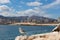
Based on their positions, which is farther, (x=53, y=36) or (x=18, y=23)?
(x=18, y=23)

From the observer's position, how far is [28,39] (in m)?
8.08

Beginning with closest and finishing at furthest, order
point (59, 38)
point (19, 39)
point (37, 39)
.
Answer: point (59, 38), point (37, 39), point (19, 39)

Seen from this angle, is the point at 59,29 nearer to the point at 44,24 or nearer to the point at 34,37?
the point at 34,37

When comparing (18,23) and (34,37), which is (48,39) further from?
(18,23)

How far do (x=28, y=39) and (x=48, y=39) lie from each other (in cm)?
84

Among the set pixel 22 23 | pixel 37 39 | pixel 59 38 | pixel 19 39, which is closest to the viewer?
pixel 59 38

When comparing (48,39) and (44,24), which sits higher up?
(48,39)

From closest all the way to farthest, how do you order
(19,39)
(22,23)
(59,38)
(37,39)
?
1. (59,38)
2. (37,39)
3. (19,39)
4. (22,23)

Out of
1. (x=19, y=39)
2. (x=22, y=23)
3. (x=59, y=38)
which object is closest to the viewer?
(x=59, y=38)

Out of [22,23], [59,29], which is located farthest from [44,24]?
[59,29]

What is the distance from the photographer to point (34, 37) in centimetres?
806

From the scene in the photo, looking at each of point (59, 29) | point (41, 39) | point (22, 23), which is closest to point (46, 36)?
point (41, 39)

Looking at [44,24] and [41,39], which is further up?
[41,39]

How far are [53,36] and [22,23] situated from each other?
284 ft
